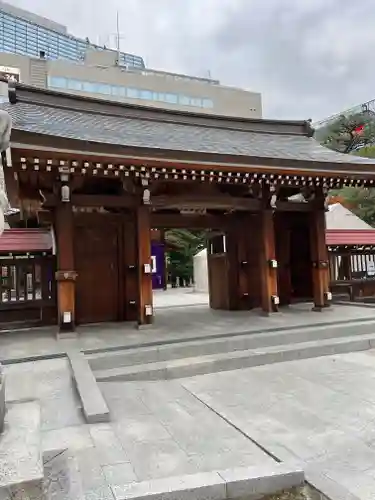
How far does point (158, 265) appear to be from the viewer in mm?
21922

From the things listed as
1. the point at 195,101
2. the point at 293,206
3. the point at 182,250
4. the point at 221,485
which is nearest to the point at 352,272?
the point at 293,206

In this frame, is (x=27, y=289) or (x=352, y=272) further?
(x=352, y=272)

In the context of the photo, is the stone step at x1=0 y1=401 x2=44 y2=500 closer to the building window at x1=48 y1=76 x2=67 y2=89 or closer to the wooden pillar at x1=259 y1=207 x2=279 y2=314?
the wooden pillar at x1=259 y1=207 x2=279 y2=314

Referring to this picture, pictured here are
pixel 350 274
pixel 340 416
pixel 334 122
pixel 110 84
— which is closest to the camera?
pixel 340 416

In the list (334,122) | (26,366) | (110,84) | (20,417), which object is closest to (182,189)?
(26,366)

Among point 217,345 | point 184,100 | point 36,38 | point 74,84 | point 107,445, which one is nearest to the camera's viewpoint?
point 107,445

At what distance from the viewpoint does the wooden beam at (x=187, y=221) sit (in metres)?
8.92

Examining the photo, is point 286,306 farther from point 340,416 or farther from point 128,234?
point 340,416

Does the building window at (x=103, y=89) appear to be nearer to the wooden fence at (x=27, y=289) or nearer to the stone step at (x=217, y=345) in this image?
the wooden fence at (x=27, y=289)

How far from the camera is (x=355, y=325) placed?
23.0ft

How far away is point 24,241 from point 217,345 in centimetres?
447

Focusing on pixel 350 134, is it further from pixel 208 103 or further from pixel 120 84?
pixel 120 84

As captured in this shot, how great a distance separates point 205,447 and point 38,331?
5497mm

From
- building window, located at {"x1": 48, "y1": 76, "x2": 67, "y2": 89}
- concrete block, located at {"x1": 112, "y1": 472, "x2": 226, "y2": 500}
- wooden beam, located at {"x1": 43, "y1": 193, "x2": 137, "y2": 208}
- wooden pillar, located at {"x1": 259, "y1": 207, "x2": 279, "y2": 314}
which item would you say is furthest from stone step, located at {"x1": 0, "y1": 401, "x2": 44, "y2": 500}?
building window, located at {"x1": 48, "y1": 76, "x2": 67, "y2": 89}
